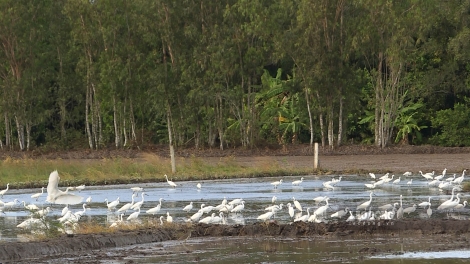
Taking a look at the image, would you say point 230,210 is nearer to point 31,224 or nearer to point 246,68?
point 31,224

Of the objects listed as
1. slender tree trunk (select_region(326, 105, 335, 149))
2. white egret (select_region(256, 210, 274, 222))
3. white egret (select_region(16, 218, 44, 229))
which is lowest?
white egret (select_region(256, 210, 274, 222))

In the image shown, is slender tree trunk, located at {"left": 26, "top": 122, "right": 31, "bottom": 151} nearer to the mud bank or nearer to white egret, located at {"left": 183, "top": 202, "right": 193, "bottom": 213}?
white egret, located at {"left": 183, "top": 202, "right": 193, "bottom": 213}

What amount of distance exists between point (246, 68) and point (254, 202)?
30.6 meters

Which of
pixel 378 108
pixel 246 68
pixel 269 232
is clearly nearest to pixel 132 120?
pixel 246 68

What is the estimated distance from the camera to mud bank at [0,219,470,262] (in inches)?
743

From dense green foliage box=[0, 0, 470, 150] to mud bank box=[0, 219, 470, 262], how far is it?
111ft

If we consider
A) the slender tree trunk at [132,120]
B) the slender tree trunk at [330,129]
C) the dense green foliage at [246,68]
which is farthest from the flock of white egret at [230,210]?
the slender tree trunk at [132,120]

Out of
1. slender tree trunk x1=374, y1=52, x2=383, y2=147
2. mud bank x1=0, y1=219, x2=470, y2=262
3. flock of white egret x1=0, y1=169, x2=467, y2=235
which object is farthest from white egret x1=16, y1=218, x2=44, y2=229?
slender tree trunk x1=374, y1=52, x2=383, y2=147

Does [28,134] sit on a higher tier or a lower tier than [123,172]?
higher

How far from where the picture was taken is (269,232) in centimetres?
2053

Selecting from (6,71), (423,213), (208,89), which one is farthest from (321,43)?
(423,213)

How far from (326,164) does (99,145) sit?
20824 mm

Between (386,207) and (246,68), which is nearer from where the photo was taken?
(386,207)

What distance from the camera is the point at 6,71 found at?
66.2m
